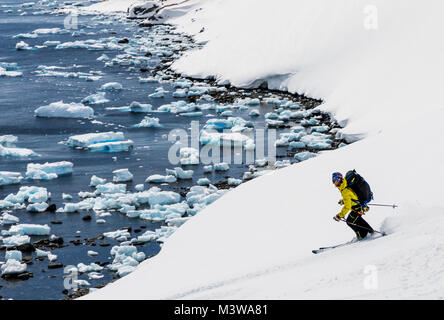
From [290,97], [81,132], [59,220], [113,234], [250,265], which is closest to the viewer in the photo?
[250,265]

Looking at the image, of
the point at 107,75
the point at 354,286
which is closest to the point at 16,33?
the point at 107,75

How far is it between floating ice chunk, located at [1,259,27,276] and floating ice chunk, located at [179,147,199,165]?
9171mm

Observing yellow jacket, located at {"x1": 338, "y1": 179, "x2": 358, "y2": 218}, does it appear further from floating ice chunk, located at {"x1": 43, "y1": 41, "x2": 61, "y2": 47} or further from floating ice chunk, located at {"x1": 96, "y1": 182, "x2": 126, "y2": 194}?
floating ice chunk, located at {"x1": 43, "y1": 41, "x2": 61, "y2": 47}

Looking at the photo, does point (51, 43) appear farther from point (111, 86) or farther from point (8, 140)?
point (8, 140)

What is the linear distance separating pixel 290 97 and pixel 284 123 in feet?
17.0

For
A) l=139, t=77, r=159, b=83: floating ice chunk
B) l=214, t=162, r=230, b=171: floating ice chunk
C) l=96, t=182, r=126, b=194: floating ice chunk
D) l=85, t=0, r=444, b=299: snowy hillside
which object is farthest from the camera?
l=139, t=77, r=159, b=83: floating ice chunk

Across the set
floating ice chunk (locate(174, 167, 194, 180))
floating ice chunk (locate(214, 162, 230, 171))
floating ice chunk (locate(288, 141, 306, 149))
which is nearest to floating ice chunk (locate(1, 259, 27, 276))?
floating ice chunk (locate(174, 167, 194, 180))

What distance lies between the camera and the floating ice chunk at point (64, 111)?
3059cm

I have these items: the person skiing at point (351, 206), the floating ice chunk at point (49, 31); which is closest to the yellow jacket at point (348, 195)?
the person skiing at point (351, 206)

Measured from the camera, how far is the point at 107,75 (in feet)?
136

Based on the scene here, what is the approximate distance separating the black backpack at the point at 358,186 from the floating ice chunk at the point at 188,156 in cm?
1369

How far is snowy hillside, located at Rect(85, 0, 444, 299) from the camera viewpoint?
8.87 metres

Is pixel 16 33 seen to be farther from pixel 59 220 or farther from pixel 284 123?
pixel 59 220

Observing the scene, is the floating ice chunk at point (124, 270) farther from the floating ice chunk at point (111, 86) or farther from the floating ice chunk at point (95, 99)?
the floating ice chunk at point (111, 86)
